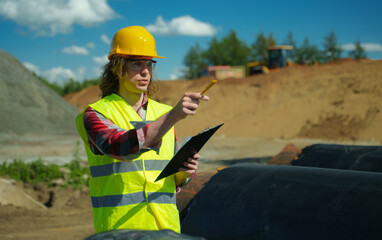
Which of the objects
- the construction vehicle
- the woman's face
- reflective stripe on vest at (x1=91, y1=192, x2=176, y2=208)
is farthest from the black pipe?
the construction vehicle

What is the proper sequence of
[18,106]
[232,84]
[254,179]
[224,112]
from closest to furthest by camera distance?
[254,179] → [18,106] → [224,112] → [232,84]

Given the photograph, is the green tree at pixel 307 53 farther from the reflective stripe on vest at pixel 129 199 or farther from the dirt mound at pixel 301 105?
the reflective stripe on vest at pixel 129 199

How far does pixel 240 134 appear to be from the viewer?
2200cm

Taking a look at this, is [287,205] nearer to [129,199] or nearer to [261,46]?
[129,199]

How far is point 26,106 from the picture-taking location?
17.6m

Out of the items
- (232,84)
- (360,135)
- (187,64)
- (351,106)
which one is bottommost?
(360,135)

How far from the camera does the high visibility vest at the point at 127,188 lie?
179 cm

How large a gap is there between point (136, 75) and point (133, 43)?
15 cm

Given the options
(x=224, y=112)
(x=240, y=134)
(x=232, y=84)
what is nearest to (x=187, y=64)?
(x=232, y=84)

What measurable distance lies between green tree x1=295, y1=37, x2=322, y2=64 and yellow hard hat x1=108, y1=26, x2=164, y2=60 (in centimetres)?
4665

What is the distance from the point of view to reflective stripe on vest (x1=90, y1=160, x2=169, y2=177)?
1.80 m

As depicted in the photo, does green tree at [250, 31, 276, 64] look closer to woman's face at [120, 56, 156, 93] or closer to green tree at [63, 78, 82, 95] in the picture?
green tree at [63, 78, 82, 95]

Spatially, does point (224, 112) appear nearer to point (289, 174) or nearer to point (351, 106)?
point (351, 106)

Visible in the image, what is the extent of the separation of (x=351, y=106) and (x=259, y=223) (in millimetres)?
19440
